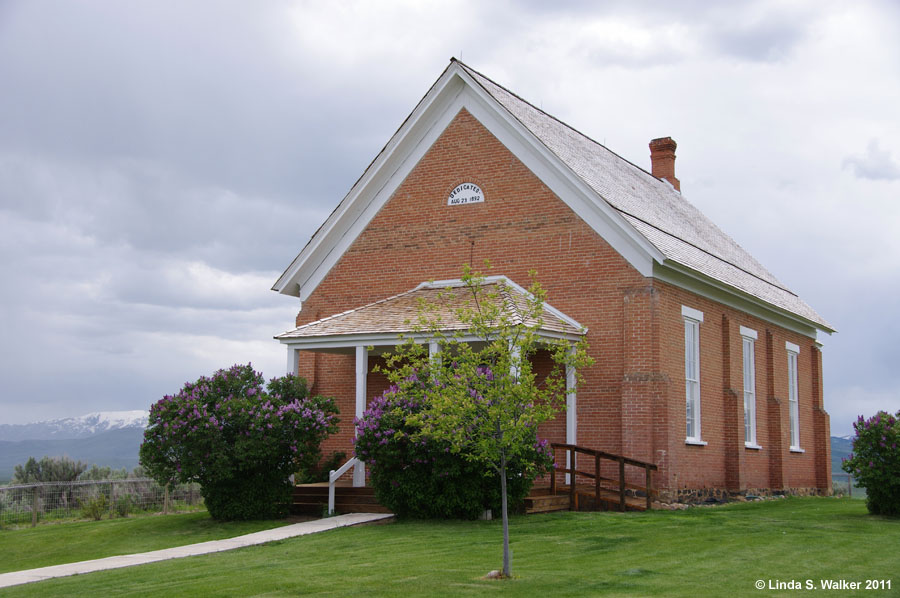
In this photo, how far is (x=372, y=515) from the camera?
58.9 feet

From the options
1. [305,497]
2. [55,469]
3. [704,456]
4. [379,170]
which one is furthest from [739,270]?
[55,469]

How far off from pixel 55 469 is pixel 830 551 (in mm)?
21559

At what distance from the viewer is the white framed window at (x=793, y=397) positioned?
28.4 m

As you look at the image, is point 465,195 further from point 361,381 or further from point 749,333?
point 749,333

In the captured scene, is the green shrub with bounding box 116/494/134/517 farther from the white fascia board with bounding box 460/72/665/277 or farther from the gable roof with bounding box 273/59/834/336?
the white fascia board with bounding box 460/72/665/277

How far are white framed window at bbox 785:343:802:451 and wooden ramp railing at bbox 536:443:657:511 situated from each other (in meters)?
10.3

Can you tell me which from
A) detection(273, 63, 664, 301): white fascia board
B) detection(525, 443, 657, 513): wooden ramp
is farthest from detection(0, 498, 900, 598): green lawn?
detection(273, 63, 664, 301): white fascia board

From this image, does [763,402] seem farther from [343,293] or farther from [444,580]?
[444,580]

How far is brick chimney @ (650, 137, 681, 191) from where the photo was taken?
34781 millimetres

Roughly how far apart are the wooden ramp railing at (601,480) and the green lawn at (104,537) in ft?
17.3

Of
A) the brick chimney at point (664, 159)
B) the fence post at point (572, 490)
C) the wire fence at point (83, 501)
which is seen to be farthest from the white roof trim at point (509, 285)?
the brick chimney at point (664, 159)

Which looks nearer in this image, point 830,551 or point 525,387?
point 525,387

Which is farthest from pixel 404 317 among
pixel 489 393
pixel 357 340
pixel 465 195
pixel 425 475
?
pixel 489 393

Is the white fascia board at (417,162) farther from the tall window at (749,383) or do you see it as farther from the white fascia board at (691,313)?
the tall window at (749,383)
